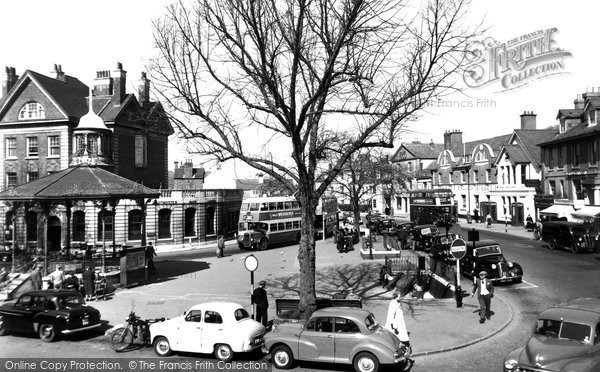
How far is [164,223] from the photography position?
138 feet

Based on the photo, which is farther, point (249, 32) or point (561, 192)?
point (561, 192)

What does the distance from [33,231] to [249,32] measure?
38331 mm

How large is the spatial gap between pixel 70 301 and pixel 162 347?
4303mm

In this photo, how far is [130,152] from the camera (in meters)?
45.8

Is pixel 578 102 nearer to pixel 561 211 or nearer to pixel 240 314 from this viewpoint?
pixel 561 211

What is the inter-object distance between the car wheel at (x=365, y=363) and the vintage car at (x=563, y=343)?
286 centimetres

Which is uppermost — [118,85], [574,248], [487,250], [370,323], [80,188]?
[118,85]

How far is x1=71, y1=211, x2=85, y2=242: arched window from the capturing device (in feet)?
134

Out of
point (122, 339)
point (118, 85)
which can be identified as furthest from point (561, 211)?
point (118, 85)

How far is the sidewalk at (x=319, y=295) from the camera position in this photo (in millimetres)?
13867

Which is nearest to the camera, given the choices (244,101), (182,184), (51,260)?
(244,101)

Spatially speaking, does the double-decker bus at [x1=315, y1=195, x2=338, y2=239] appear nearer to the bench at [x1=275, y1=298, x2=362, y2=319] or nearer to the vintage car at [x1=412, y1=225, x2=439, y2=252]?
the vintage car at [x1=412, y1=225, x2=439, y2=252]

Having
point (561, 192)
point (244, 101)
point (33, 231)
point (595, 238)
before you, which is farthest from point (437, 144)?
point (244, 101)

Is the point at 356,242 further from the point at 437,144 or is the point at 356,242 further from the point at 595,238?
the point at 437,144
